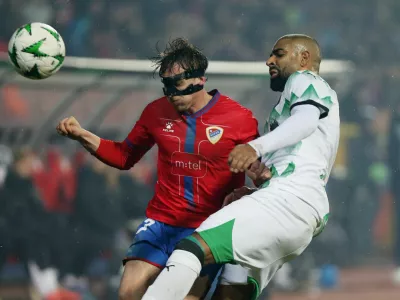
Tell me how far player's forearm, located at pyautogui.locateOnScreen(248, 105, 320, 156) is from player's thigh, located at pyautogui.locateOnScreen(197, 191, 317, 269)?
358 mm

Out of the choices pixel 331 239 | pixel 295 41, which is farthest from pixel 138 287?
pixel 331 239

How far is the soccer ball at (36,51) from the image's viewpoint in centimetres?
636

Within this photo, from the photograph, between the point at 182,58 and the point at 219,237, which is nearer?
the point at 219,237

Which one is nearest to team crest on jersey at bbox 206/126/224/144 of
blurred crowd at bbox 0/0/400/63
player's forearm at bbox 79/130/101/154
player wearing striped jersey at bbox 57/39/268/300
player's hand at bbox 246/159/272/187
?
player wearing striped jersey at bbox 57/39/268/300

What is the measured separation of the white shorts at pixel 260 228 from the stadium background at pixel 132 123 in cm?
600

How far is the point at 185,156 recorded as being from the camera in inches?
238

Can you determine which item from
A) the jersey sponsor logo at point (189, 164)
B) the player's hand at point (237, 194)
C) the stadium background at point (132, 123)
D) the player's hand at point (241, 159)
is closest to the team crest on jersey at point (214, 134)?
the jersey sponsor logo at point (189, 164)

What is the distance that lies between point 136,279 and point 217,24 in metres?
9.12

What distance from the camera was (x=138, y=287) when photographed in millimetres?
5895

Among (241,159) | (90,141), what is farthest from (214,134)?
(241,159)

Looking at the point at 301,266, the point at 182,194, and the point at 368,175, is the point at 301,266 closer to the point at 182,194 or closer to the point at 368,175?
the point at 368,175

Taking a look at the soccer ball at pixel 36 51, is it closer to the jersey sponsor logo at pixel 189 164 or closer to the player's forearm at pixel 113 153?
the player's forearm at pixel 113 153

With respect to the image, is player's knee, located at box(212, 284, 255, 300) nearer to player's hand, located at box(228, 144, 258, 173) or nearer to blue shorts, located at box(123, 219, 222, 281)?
blue shorts, located at box(123, 219, 222, 281)

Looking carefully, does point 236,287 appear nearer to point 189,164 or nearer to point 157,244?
point 157,244
